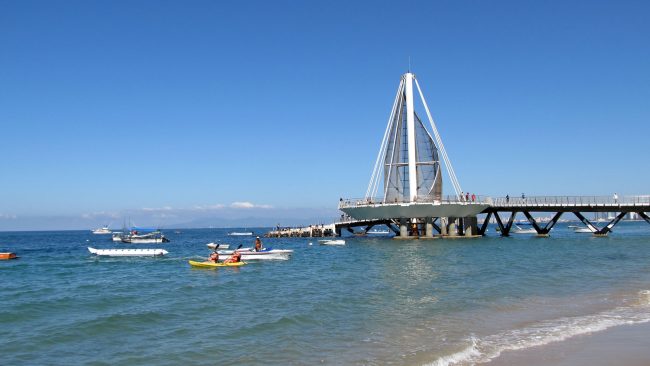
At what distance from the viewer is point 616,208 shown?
66.5m

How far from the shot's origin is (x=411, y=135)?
233 ft

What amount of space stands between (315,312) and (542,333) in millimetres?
8054

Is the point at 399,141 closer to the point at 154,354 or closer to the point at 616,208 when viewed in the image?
the point at 616,208

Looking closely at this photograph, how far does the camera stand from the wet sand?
13.6 metres

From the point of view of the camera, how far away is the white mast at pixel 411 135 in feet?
226

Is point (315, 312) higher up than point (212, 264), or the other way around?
point (212, 264)

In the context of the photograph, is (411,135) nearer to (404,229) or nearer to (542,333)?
(404,229)

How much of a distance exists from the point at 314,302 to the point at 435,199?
45729 millimetres

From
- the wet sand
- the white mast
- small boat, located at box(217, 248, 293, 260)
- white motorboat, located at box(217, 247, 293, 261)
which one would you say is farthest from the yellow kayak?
the white mast

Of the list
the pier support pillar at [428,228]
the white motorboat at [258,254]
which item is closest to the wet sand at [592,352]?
the white motorboat at [258,254]

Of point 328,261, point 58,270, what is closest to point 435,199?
point 328,261

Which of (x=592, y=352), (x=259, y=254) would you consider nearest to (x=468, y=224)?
(x=259, y=254)

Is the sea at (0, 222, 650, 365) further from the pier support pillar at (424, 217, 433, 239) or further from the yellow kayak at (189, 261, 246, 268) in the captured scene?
the pier support pillar at (424, 217, 433, 239)

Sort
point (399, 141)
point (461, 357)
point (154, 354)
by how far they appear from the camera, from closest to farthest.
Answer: point (461, 357), point (154, 354), point (399, 141)
